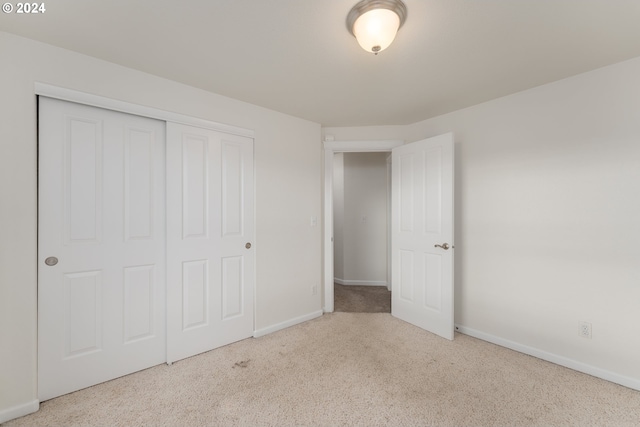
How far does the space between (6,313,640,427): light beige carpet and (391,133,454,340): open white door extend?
46 cm

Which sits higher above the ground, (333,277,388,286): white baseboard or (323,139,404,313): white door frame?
(323,139,404,313): white door frame

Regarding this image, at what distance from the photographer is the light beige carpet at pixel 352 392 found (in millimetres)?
1591

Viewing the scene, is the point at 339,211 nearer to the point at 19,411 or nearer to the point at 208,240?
the point at 208,240

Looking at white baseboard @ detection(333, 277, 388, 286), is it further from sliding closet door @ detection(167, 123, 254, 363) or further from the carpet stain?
the carpet stain

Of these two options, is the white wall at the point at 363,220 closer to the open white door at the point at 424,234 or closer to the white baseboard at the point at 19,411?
the open white door at the point at 424,234

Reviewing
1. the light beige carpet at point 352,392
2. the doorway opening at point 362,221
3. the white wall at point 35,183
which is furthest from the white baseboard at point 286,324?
the doorway opening at point 362,221

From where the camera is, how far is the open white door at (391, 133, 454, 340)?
2654mm

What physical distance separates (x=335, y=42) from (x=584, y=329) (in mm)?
2865

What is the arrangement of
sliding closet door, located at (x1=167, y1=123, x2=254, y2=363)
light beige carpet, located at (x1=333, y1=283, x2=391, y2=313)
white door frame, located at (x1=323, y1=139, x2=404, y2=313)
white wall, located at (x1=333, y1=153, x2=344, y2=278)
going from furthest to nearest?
white wall, located at (x1=333, y1=153, x2=344, y2=278) < light beige carpet, located at (x1=333, y1=283, x2=391, y2=313) < white door frame, located at (x1=323, y1=139, x2=404, y2=313) < sliding closet door, located at (x1=167, y1=123, x2=254, y2=363)

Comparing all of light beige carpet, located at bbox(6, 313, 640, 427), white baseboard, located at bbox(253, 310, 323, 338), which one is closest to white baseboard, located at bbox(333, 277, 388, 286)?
white baseboard, located at bbox(253, 310, 323, 338)

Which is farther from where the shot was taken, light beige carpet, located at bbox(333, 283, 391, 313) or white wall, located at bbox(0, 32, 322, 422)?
light beige carpet, located at bbox(333, 283, 391, 313)

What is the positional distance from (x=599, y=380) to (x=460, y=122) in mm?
2462

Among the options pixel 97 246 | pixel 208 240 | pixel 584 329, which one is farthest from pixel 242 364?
pixel 584 329

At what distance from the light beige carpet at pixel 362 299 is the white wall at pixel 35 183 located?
0.66 metres
